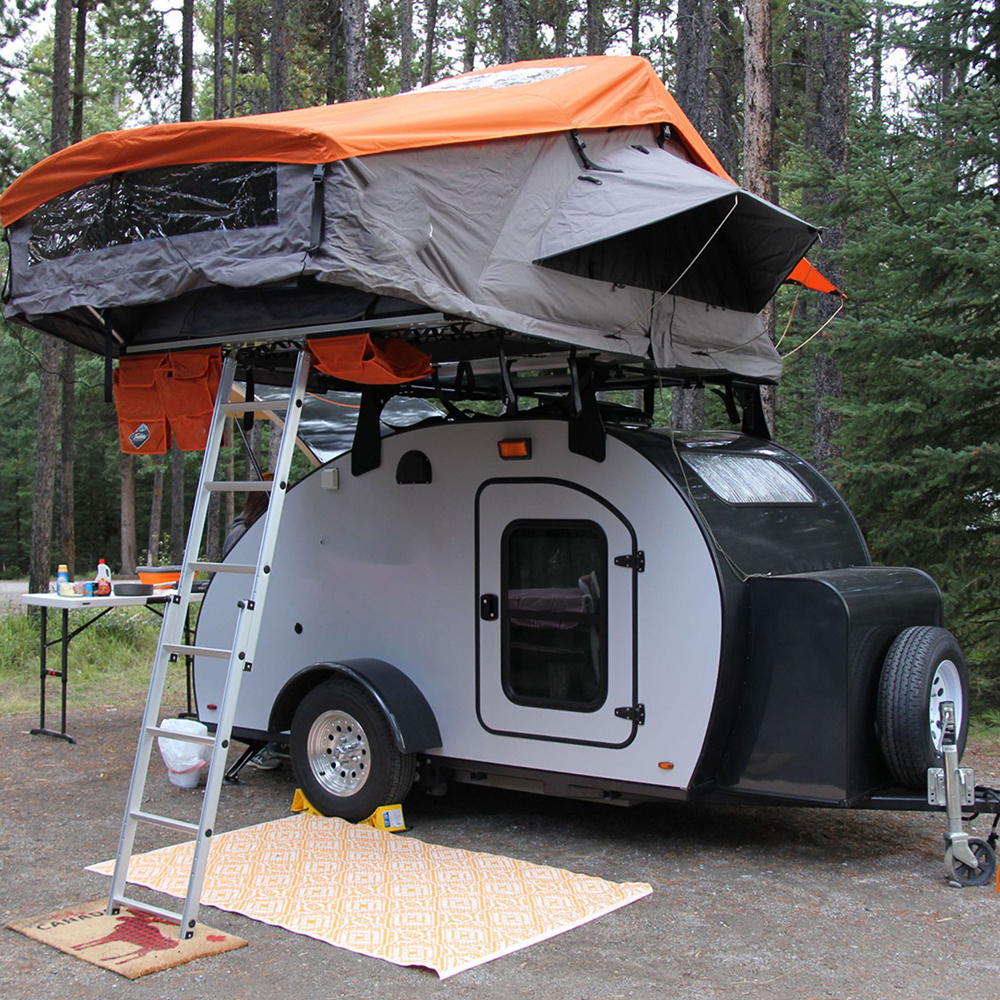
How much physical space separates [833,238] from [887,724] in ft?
35.1

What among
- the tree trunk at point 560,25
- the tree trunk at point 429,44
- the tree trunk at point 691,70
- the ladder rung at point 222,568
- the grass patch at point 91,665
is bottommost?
the grass patch at point 91,665

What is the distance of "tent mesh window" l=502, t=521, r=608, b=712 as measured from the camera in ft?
19.5

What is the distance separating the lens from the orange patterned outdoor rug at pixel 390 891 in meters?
4.69

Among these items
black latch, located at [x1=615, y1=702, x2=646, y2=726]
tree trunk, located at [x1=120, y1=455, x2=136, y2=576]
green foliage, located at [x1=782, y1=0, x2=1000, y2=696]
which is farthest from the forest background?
tree trunk, located at [x1=120, y1=455, x2=136, y2=576]

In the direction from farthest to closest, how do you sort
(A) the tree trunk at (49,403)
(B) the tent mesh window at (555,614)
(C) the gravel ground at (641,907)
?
(A) the tree trunk at (49,403) < (B) the tent mesh window at (555,614) < (C) the gravel ground at (641,907)

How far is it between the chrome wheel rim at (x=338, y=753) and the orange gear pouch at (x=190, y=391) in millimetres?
1752

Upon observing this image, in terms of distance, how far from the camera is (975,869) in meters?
5.30

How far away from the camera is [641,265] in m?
6.00

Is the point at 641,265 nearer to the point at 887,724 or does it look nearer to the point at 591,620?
the point at 591,620

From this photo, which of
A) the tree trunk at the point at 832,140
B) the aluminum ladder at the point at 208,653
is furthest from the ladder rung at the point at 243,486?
the tree trunk at the point at 832,140

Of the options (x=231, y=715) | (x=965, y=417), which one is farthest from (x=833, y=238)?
(x=231, y=715)

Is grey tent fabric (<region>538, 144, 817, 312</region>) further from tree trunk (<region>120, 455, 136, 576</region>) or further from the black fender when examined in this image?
tree trunk (<region>120, 455, 136, 576</region>)

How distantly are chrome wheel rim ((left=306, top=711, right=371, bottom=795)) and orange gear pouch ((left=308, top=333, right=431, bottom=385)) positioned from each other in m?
2.12

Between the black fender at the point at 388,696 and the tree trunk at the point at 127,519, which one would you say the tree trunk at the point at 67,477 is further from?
the black fender at the point at 388,696
